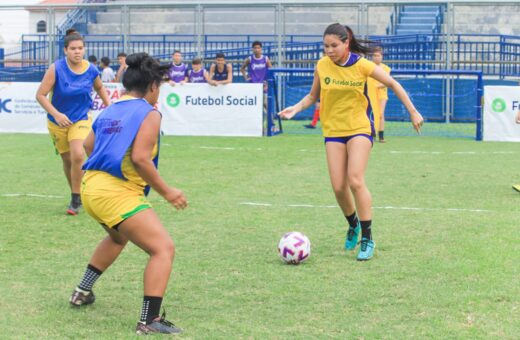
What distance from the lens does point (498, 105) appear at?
19797 mm

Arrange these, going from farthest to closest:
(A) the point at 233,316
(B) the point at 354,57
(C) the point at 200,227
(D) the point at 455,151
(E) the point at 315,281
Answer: (D) the point at 455,151 → (C) the point at 200,227 → (B) the point at 354,57 → (E) the point at 315,281 → (A) the point at 233,316

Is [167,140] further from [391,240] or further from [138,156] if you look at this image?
[138,156]

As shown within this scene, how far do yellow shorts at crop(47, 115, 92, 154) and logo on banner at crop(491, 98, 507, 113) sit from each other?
11.9m

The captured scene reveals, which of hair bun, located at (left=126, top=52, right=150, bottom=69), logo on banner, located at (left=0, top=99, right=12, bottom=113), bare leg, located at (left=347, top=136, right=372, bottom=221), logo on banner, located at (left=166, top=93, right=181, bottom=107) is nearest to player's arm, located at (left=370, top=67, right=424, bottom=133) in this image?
bare leg, located at (left=347, top=136, right=372, bottom=221)

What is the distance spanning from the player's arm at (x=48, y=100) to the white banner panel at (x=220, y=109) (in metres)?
10.8

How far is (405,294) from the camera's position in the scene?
6.28 m

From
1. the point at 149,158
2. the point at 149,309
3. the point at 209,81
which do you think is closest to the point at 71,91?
the point at 149,158

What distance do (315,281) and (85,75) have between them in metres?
4.57

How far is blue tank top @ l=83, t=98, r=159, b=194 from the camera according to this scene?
534 centimetres

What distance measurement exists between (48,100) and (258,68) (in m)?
13.0

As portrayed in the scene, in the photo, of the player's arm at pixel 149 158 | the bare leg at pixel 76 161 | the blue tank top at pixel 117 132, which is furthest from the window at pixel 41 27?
the player's arm at pixel 149 158

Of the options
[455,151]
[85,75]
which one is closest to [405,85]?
[455,151]

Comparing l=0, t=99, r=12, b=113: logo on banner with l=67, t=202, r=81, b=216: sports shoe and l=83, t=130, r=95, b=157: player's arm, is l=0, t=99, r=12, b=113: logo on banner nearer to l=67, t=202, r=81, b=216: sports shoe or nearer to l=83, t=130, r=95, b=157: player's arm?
l=67, t=202, r=81, b=216: sports shoe

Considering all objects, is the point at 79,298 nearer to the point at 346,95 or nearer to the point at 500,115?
the point at 346,95
